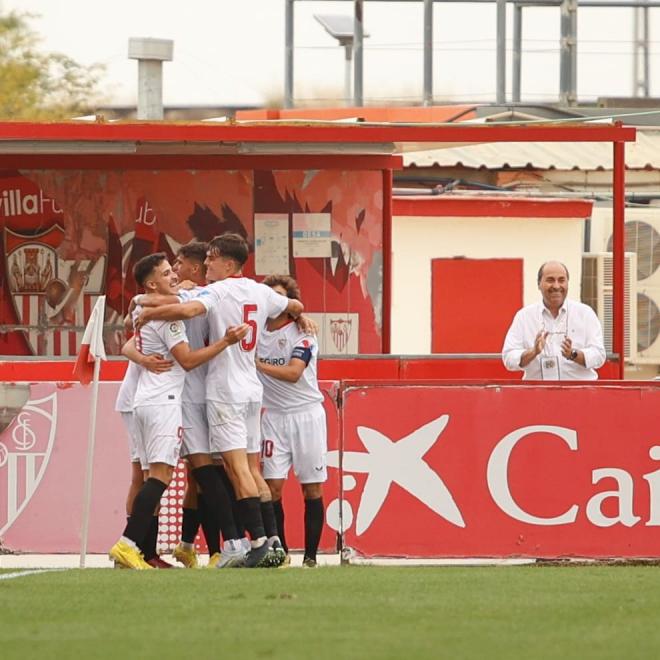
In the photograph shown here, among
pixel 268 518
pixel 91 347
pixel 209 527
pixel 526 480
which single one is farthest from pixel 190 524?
pixel 526 480

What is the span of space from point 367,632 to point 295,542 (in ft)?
16.2

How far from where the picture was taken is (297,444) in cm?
1285

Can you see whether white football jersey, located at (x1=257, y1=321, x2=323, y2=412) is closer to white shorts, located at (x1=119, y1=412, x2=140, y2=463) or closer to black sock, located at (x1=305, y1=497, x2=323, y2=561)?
black sock, located at (x1=305, y1=497, x2=323, y2=561)

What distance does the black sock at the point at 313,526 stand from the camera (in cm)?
1284

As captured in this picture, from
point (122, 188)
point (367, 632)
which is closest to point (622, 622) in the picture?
point (367, 632)

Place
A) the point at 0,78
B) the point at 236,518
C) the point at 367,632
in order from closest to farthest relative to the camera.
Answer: the point at 367,632 → the point at 236,518 → the point at 0,78

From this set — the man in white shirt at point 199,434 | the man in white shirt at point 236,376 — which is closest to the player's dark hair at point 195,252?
the man in white shirt at point 199,434

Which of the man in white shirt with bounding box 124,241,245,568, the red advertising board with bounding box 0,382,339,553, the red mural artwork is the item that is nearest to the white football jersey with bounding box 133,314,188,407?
the man in white shirt with bounding box 124,241,245,568

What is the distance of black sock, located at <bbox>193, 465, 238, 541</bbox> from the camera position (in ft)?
39.7

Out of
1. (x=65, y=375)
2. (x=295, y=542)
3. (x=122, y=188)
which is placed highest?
(x=122, y=188)

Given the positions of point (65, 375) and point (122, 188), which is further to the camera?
point (122, 188)

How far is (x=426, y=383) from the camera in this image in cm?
1331

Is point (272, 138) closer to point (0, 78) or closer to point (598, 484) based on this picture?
point (598, 484)

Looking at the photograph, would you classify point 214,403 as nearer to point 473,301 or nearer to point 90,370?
point 90,370
